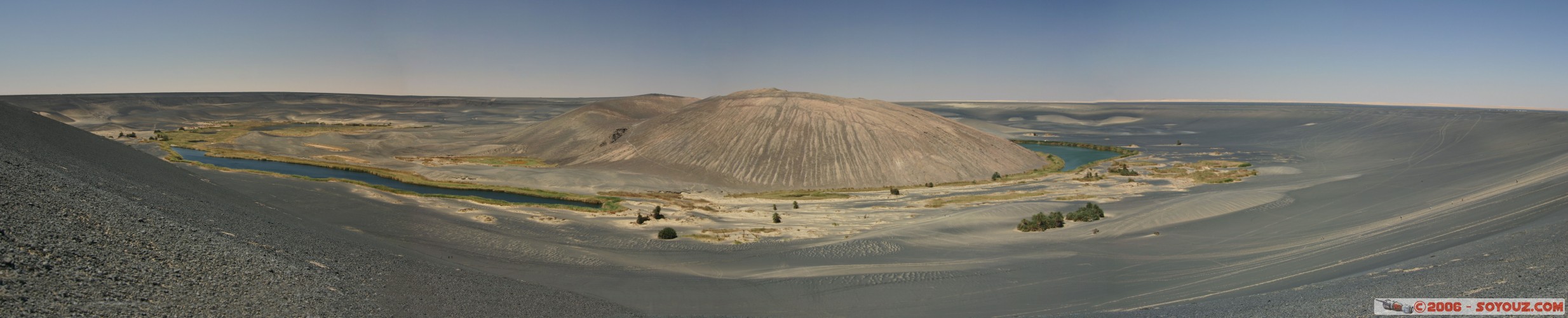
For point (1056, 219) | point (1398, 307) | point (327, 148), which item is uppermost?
point (1398, 307)

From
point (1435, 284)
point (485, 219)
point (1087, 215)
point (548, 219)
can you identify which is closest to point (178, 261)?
point (485, 219)

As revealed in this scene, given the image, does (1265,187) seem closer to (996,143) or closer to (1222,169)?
(1222,169)

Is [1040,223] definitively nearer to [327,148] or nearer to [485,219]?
[485,219]

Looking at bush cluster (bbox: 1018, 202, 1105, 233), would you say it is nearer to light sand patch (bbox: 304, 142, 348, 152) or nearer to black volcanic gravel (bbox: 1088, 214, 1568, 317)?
black volcanic gravel (bbox: 1088, 214, 1568, 317)

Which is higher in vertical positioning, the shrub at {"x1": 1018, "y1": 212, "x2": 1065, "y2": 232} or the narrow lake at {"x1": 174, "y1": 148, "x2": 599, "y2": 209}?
the shrub at {"x1": 1018, "y1": 212, "x2": 1065, "y2": 232}

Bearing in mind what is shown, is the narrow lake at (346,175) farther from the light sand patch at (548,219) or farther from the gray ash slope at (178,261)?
the gray ash slope at (178,261)

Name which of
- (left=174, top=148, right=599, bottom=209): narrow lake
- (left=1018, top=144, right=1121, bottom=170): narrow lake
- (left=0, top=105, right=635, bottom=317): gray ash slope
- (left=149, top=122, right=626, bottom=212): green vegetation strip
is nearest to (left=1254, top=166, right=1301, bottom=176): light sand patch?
(left=1018, top=144, right=1121, bottom=170): narrow lake

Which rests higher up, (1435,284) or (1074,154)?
(1435,284)
